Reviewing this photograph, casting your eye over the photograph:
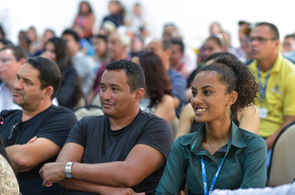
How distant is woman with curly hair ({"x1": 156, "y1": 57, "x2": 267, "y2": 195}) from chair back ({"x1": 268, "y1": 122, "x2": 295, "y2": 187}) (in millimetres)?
681

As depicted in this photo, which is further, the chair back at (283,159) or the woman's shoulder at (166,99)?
the woman's shoulder at (166,99)

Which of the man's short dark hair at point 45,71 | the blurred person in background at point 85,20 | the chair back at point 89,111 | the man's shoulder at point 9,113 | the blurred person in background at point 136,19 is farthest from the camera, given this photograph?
the blurred person in background at point 136,19

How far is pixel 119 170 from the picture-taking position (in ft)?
7.57

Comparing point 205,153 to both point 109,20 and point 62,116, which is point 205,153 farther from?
point 109,20

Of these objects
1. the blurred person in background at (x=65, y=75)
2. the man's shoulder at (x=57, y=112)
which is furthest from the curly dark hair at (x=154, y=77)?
the blurred person in background at (x=65, y=75)

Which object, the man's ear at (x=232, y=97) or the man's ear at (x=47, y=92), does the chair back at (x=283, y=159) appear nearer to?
the man's ear at (x=232, y=97)

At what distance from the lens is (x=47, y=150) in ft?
8.91

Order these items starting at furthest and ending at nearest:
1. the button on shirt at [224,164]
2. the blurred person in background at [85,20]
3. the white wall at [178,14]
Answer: the blurred person in background at [85,20], the white wall at [178,14], the button on shirt at [224,164]

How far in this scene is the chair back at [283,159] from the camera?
8.77ft

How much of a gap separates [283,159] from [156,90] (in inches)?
49.5

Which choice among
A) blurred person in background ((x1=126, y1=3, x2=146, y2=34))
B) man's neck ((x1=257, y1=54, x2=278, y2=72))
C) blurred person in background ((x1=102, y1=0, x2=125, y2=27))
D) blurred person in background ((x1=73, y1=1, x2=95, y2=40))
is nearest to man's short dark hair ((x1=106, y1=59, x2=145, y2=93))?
man's neck ((x1=257, y1=54, x2=278, y2=72))

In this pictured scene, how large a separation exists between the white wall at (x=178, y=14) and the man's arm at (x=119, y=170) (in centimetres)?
643

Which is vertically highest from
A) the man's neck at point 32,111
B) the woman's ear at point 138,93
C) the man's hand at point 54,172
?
the woman's ear at point 138,93

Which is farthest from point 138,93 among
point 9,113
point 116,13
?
point 116,13
